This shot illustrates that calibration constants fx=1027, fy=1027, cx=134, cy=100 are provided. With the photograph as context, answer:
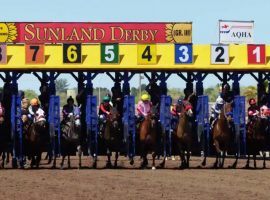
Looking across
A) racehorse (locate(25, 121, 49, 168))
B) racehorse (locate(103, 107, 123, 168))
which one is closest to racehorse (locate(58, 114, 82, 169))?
racehorse (locate(25, 121, 49, 168))

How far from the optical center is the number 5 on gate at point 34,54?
27234mm

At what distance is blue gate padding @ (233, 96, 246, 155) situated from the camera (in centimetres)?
2605

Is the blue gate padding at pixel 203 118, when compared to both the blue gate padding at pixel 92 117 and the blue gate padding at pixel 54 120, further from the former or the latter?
the blue gate padding at pixel 54 120

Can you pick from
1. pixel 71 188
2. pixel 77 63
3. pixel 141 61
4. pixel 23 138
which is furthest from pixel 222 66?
pixel 71 188

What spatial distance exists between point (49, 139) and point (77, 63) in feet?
9.17

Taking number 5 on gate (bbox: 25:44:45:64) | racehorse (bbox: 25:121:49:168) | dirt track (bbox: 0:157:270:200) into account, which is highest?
Answer: number 5 on gate (bbox: 25:44:45:64)

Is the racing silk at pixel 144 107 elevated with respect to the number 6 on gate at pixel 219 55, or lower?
lower

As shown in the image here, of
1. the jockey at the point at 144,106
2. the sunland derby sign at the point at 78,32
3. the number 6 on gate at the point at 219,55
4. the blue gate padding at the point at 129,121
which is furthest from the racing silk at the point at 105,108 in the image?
the sunland derby sign at the point at 78,32

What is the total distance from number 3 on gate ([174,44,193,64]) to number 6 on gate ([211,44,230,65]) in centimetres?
63

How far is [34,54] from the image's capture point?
27328 mm

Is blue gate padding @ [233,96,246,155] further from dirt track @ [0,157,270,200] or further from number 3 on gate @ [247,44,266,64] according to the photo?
number 3 on gate @ [247,44,266,64]

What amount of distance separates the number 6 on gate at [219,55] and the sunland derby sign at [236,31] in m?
21.6

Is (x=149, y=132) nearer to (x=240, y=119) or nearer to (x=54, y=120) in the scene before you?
(x=54, y=120)

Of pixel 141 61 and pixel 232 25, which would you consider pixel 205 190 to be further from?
pixel 232 25
